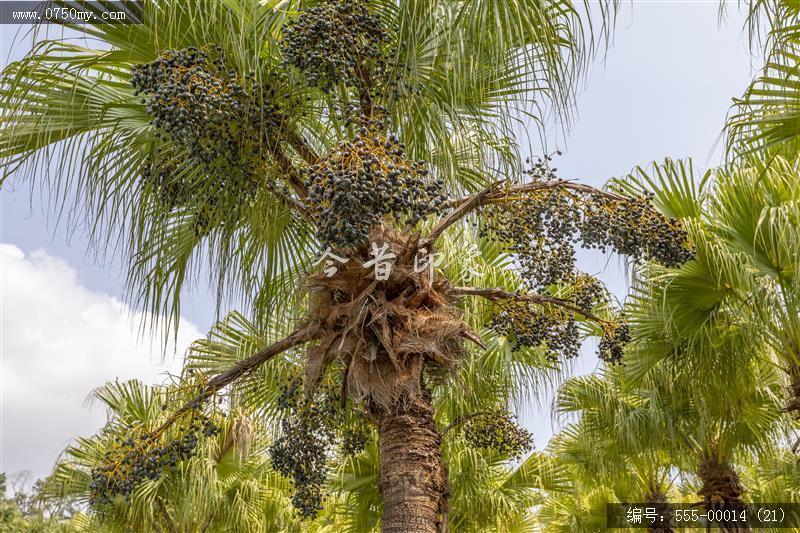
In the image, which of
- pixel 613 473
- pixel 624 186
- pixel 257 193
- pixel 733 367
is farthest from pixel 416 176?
pixel 613 473

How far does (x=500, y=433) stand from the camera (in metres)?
6.26

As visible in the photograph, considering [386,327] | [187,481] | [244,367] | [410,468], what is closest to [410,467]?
[410,468]

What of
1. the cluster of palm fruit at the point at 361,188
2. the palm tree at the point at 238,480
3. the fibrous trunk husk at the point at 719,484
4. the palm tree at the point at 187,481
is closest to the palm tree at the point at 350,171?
the cluster of palm fruit at the point at 361,188

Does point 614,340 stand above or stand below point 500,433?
above

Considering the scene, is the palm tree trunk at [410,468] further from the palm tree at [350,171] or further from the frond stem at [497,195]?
the frond stem at [497,195]

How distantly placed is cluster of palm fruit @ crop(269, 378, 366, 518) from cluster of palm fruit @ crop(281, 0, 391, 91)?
216cm

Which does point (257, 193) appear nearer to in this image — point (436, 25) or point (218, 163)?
point (218, 163)

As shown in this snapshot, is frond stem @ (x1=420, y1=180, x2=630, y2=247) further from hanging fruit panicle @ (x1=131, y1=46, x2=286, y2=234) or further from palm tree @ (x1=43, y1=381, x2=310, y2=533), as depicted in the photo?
palm tree @ (x1=43, y1=381, x2=310, y2=533)

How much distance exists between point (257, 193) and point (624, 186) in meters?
3.22

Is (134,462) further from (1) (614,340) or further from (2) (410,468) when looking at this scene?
(1) (614,340)

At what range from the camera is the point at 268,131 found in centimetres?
398

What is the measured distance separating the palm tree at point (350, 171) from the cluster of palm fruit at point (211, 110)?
12mm

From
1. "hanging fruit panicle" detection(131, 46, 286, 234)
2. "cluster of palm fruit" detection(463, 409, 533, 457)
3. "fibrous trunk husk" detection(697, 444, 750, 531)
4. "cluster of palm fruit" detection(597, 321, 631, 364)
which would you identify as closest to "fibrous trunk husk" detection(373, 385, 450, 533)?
"cluster of palm fruit" detection(597, 321, 631, 364)

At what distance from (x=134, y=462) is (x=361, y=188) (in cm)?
232
